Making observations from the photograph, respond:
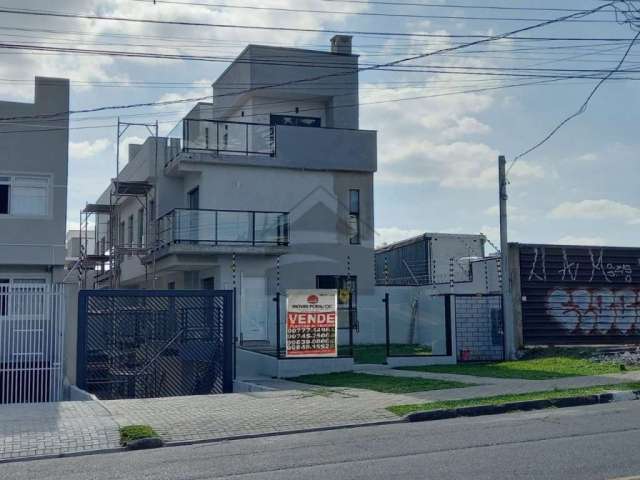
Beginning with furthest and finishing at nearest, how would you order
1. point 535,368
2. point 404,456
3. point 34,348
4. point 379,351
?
point 379,351 < point 535,368 < point 34,348 < point 404,456

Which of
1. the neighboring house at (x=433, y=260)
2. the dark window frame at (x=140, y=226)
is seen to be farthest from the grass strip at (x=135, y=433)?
the dark window frame at (x=140, y=226)

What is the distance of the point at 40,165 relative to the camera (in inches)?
904

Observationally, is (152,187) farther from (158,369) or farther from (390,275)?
(158,369)

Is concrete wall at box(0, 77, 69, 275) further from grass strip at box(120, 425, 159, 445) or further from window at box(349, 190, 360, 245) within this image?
grass strip at box(120, 425, 159, 445)

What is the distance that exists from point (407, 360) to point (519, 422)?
8831 mm

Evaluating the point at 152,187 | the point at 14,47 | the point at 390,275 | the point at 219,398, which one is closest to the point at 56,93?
the point at 14,47

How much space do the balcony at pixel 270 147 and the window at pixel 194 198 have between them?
0.85 metres

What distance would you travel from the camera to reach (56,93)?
75.4 feet

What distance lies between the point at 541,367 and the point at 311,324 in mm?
5525

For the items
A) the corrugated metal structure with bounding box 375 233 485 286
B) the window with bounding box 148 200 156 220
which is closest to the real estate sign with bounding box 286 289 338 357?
the corrugated metal structure with bounding box 375 233 485 286

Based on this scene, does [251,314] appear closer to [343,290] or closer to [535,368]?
[343,290]

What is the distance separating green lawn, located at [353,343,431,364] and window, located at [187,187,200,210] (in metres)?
7.55

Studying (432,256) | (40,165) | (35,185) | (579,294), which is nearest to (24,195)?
A: (35,185)

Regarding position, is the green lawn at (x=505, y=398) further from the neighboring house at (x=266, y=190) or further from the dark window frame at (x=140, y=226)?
the dark window frame at (x=140, y=226)
